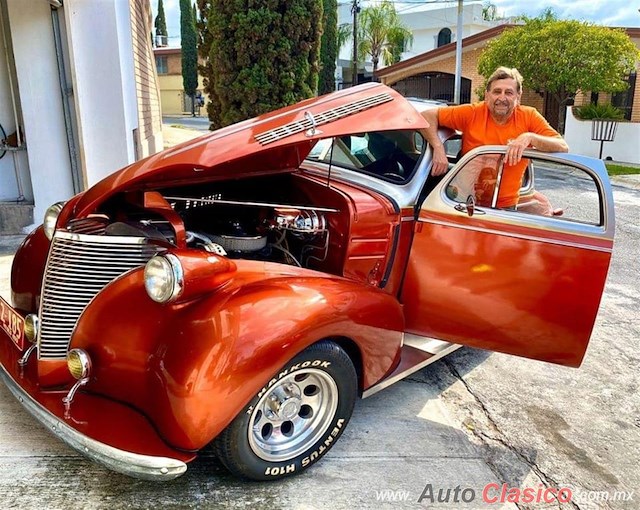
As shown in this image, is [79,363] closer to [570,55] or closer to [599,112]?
[570,55]

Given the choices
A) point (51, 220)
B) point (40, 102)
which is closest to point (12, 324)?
point (51, 220)

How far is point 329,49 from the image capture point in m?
24.8

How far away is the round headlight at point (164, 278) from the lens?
94.3 inches

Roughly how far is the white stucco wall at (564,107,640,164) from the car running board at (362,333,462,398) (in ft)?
51.0

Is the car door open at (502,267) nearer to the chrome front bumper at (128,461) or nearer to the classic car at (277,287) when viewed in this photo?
the classic car at (277,287)

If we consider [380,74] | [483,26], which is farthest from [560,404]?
[483,26]

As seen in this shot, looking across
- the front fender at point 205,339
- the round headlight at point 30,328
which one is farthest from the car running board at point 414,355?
the round headlight at point 30,328

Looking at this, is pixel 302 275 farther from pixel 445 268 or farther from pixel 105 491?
pixel 105 491

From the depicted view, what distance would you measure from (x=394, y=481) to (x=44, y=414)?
1.62 metres

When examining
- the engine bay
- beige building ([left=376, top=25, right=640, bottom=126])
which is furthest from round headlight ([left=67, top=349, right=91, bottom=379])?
beige building ([left=376, top=25, right=640, bottom=126])

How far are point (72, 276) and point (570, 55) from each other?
16061 mm

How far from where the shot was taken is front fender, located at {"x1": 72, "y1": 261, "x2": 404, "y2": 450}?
2.30 metres

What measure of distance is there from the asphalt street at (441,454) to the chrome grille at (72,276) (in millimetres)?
599

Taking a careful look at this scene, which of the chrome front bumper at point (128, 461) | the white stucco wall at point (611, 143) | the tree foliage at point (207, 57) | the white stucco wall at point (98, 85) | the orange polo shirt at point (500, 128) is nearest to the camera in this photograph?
the chrome front bumper at point (128, 461)
